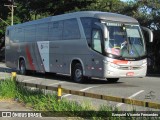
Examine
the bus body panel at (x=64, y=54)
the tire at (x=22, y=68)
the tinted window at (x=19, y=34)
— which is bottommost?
the tire at (x=22, y=68)

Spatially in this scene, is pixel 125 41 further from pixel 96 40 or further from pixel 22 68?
pixel 22 68

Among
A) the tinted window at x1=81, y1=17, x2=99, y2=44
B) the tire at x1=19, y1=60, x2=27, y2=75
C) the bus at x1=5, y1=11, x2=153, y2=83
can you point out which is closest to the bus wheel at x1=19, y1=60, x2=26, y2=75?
the tire at x1=19, y1=60, x2=27, y2=75

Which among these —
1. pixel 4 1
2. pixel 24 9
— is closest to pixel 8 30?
pixel 24 9

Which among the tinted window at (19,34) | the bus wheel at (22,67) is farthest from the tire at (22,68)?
the tinted window at (19,34)

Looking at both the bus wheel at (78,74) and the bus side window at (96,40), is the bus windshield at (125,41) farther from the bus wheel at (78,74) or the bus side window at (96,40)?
the bus wheel at (78,74)

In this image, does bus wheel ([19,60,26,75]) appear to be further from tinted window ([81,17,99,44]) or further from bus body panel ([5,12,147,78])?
tinted window ([81,17,99,44])

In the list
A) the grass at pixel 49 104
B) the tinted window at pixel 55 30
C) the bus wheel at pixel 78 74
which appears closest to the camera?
the grass at pixel 49 104

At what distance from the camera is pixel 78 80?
20.0 m

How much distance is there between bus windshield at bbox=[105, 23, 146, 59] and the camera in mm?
18234

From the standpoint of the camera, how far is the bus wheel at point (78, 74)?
19.8 m

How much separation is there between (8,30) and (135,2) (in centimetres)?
1203

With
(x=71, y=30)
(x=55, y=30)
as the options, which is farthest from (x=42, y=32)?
(x=71, y=30)

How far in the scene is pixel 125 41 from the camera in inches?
731

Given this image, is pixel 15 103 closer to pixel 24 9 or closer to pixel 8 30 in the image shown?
pixel 8 30
